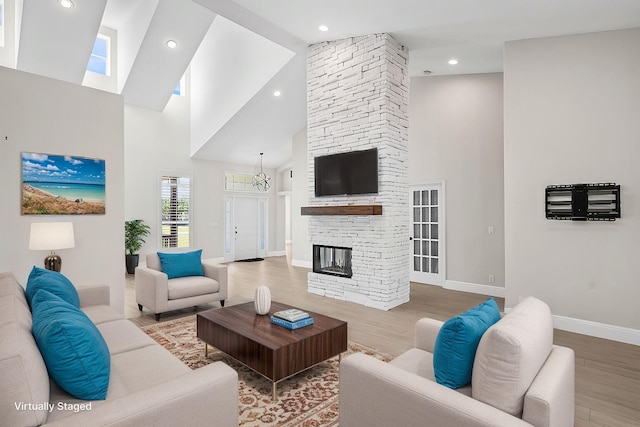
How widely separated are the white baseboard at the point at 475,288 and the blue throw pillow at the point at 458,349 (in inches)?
172

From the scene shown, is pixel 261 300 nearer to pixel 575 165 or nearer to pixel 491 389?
pixel 491 389

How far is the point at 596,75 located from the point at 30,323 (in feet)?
17.7

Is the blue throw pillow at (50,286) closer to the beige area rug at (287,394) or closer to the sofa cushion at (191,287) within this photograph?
the beige area rug at (287,394)

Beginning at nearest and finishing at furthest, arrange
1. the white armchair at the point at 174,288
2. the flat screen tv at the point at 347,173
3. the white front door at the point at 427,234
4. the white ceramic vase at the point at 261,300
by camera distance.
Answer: the white ceramic vase at the point at 261,300 < the white armchair at the point at 174,288 < the flat screen tv at the point at 347,173 < the white front door at the point at 427,234

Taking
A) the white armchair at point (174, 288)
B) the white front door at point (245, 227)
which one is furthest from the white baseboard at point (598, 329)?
the white front door at point (245, 227)

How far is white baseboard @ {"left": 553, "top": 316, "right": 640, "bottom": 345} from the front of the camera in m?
3.62

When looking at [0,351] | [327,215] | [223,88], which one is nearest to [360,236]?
[327,215]

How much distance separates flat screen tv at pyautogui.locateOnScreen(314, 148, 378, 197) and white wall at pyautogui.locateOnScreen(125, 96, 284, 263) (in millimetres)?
4531

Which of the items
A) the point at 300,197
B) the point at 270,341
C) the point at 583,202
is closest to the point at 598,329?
the point at 583,202

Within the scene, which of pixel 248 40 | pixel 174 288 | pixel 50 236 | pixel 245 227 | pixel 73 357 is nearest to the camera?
pixel 73 357

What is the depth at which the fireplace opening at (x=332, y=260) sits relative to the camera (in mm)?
5422

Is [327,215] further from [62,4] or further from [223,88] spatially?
[62,4]

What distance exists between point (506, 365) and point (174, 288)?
388 centimetres

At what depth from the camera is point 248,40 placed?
677 cm
